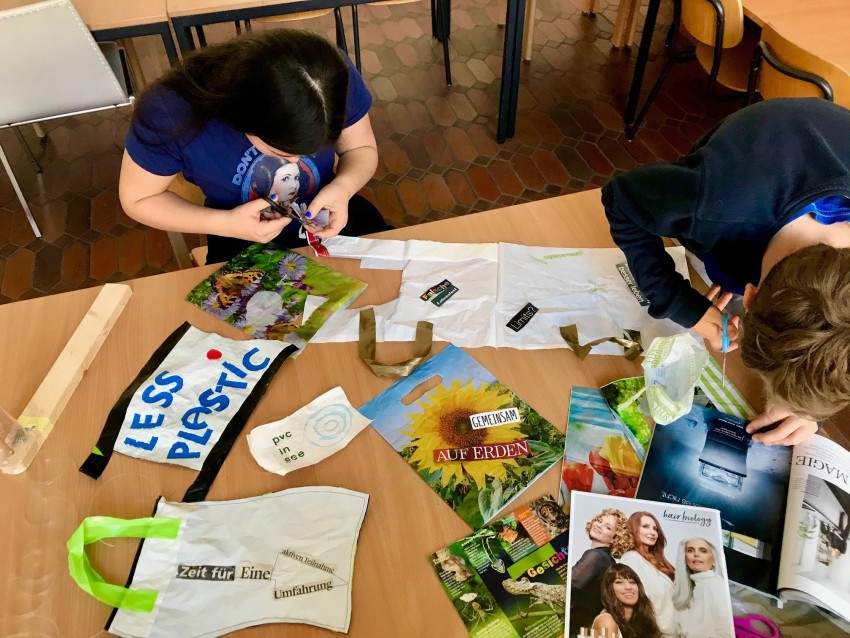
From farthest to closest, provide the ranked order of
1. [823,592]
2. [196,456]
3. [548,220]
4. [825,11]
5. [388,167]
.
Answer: [388,167], [825,11], [548,220], [196,456], [823,592]

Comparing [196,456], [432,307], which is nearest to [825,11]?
[432,307]

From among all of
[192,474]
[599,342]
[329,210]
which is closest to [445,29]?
[329,210]

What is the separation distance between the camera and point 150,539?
821 mm

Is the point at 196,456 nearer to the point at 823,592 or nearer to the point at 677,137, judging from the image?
the point at 823,592

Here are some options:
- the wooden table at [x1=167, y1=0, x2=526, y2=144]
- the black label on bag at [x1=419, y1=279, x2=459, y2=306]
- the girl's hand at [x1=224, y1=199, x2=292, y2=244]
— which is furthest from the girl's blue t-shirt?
the wooden table at [x1=167, y1=0, x2=526, y2=144]

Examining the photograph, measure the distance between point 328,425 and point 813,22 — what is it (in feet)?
6.55

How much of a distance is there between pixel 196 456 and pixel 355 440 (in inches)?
9.3

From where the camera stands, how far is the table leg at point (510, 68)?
7.16 ft

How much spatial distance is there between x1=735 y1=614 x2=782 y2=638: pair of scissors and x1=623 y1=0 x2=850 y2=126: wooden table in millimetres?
1640

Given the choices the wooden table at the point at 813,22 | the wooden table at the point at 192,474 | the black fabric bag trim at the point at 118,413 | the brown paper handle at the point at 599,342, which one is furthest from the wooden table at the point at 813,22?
the black fabric bag trim at the point at 118,413

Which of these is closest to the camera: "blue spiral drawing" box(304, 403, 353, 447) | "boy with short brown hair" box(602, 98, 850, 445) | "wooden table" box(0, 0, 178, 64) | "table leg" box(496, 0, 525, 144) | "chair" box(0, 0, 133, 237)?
"boy with short brown hair" box(602, 98, 850, 445)

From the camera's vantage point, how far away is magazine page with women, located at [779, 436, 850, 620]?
0.78 metres

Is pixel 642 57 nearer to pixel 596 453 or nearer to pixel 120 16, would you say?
pixel 120 16

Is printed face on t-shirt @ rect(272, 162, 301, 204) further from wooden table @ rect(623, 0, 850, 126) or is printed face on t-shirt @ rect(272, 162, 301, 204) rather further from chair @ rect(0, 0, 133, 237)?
wooden table @ rect(623, 0, 850, 126)
